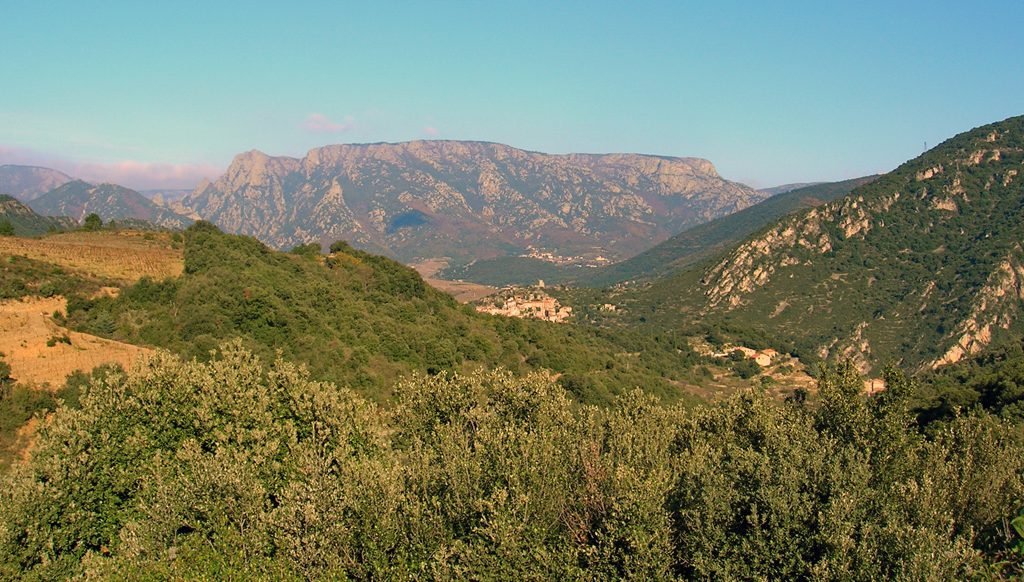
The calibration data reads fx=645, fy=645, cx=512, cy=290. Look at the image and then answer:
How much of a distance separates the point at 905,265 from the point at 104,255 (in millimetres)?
171297

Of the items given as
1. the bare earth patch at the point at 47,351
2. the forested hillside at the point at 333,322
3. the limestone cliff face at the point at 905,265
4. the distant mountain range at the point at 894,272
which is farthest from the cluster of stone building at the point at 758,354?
the bare earth patch at the point at 47,351

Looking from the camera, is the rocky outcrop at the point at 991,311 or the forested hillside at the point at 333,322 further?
the rocky outcrop at the point at 991,311

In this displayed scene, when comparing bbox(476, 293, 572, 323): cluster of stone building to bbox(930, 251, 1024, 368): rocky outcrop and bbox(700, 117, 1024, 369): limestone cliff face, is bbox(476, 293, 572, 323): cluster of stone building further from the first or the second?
bbox(930, 251, 1024, 368): rocky outcrop

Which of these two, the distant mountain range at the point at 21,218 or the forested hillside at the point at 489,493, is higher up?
the distant mountain range at the point at 21,218

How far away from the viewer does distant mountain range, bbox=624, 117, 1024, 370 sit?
132625 mm

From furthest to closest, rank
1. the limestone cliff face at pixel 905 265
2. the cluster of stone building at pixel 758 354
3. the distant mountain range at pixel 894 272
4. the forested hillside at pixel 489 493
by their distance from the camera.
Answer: the limestone cliff face at pixel 905 265 < the distant mountain range at pixel 894 272 < the cluster of stone building at pixel 758 354 < the forested hillside at pixel 489 493

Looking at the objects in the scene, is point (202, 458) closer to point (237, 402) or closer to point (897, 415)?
point (237, 402)

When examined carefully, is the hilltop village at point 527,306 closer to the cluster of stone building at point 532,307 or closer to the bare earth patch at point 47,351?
the cluster of stone building at point 532,307

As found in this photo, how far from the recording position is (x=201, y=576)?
20.4 m

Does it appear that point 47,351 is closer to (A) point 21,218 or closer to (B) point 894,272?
(A) point 21,218

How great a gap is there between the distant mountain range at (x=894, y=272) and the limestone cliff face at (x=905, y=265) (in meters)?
0.30

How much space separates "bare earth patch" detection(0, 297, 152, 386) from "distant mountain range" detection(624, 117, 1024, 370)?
380ft

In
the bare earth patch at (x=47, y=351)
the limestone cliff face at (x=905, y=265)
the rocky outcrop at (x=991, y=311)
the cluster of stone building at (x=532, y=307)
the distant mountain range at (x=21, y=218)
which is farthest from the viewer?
the cluster of stone building at (x=532, y=307)

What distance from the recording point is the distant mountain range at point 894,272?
133m
